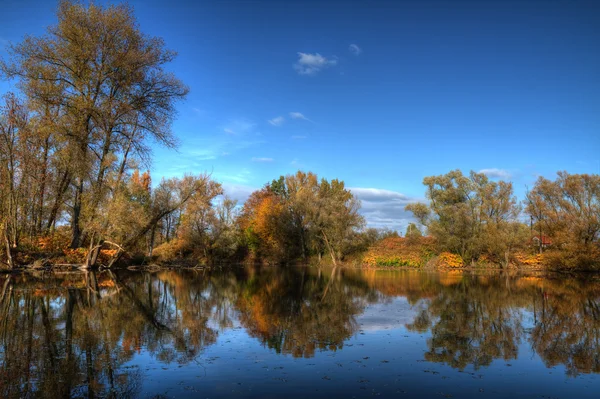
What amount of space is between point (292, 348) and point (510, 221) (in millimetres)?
36668

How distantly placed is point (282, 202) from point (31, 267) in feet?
Answer: 102

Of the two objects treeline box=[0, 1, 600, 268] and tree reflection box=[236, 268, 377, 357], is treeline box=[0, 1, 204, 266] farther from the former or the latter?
tree reflection box=[236, 268, 377, 357]

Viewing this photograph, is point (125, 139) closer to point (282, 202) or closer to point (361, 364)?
point (361, 364)

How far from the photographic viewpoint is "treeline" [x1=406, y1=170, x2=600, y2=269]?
109ft

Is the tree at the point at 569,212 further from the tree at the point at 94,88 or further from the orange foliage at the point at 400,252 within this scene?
the tree at the point at 94,88

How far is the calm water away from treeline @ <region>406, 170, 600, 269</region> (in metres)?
21.5

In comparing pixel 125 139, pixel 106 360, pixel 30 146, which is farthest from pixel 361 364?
pixel 30 146

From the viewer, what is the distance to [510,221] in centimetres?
3872

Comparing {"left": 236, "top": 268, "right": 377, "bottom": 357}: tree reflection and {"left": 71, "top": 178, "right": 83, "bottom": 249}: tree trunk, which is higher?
{"left": 71, "top": 178, "right": 83, "bottom": 249}: tree trunk

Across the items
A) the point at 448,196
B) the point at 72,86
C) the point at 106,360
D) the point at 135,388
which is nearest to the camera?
the point at 135,388


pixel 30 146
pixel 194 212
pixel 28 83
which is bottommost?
pixel 194 212

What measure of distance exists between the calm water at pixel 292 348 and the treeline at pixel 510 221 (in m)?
21.5

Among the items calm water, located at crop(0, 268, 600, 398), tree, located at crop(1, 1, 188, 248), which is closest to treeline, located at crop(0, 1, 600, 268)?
tree, located at crop(1, 1, 188, 248)

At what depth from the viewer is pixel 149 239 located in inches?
1646
